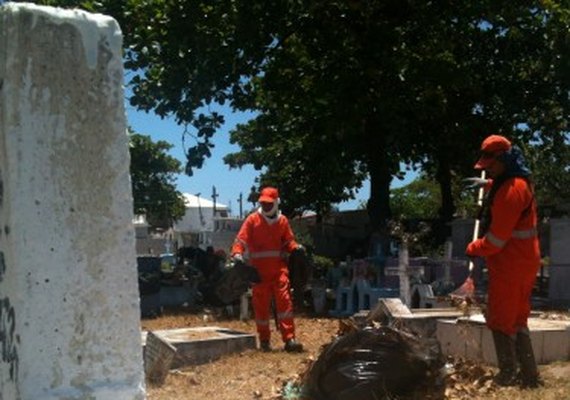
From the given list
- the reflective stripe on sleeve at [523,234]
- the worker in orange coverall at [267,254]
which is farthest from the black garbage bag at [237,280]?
the reflective stripe on sleeve at [523,234]

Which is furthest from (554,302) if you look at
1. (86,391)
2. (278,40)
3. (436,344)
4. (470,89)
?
(86,391)

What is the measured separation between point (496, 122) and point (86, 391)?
1683 centimetres

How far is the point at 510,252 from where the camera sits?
18.4ft

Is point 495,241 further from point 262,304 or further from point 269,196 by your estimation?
point 262,304

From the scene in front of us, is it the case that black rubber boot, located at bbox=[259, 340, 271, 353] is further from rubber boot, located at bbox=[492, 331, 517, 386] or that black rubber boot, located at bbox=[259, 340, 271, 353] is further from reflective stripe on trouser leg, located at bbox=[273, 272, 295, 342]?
rubber boot, located at bbox=[492, 331, 517, 386]

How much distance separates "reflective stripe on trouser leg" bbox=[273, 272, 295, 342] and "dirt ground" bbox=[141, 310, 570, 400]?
21 centimetres

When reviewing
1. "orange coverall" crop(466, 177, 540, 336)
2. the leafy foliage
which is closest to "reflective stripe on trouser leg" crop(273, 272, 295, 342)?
"orange coverall" crop(466, 177, 540, 336)

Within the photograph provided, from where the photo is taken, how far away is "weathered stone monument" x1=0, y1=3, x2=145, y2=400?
245cm

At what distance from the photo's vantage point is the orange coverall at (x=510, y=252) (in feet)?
18.1

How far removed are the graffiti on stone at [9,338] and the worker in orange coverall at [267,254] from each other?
5899 millimetres

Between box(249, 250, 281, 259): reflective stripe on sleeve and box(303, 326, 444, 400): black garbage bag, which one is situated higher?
box(249, 250, 281, 259): reflective stripe on sleeve

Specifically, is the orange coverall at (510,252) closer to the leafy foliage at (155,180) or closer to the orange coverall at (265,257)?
the orange coverall at (265,257)

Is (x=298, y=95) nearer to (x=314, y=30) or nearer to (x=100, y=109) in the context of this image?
(x=314, y=30)

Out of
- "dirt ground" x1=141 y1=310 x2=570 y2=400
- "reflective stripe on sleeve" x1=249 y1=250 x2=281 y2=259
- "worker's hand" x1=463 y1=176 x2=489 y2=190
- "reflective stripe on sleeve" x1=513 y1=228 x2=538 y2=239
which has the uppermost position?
"worker's hand" x1=463 y1=176 x2=489 y2=190
